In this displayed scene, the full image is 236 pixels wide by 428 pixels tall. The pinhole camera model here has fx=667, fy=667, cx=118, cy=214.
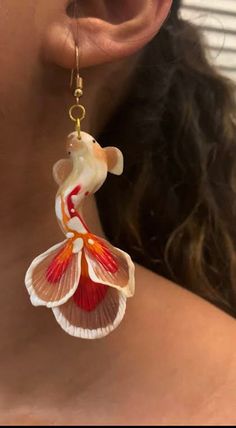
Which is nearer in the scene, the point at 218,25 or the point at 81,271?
the point at 81,271

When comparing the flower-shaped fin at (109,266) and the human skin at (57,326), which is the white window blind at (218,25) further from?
the flower-shaped fin at (109,266)

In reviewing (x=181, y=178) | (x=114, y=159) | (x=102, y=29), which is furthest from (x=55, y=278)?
(x=181, y=178)

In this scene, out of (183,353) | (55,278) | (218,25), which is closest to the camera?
(55,278)

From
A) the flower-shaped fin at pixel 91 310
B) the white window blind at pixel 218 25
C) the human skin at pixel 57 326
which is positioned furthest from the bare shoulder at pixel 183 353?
the white window blind at pixel 218 25

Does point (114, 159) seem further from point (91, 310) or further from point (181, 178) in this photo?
point (181, 178)

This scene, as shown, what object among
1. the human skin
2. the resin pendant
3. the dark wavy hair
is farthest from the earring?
the dark wavy hair

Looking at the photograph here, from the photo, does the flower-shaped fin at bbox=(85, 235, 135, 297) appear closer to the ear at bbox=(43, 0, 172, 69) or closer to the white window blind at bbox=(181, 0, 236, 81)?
the ear at bbox=(43, 0, 172, 69)

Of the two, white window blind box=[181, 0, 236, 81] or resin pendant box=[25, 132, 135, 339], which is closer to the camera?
resin pendant box=[25, 132, 135, 339]
